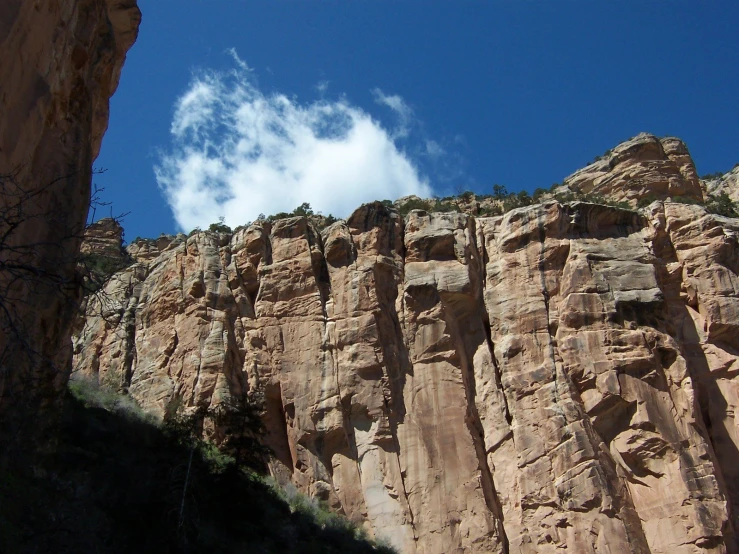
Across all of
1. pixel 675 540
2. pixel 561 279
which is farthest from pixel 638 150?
pixel 675 540

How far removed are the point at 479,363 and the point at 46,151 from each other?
17078 mm

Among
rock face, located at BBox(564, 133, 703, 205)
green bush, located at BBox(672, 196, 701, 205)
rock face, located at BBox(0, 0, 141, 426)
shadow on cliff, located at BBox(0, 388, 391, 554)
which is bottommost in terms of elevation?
shadow on cliff, located at BBox(0, 388, 391, 554)

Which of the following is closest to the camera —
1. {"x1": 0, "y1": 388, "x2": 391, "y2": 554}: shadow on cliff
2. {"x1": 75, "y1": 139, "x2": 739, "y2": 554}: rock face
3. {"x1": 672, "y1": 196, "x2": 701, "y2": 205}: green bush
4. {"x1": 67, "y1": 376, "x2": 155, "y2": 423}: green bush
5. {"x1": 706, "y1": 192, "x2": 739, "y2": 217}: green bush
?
{"x1": 0, "y1": 388, "x2": 391, "y2": 554}: shadow on cliff

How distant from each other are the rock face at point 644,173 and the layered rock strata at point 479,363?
701cm

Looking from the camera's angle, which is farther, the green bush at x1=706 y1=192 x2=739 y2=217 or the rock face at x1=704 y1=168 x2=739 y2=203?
the rock face at x1=704 y1=168 x2=739 y2=203

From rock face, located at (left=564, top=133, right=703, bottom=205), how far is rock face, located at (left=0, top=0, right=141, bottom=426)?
24833mm

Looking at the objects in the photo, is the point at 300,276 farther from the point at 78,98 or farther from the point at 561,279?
the point at 78,98

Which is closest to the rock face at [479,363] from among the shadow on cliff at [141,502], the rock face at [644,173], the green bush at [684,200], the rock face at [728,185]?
the shadow on cliff at [141,502]

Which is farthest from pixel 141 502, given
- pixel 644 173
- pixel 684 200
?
pixel 644 173

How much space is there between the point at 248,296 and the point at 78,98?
1508cm

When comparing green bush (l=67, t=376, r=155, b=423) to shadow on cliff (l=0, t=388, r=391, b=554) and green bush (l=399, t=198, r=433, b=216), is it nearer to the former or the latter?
shadow on cliff (l=0, t=388, r=391, b=554)

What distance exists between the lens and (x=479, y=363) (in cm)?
2775

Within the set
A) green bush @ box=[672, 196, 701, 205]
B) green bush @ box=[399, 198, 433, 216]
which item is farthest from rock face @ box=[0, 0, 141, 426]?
green bush @ box=[672, 196, 701, 205]

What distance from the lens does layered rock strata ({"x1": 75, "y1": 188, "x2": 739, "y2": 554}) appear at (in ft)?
79.7
